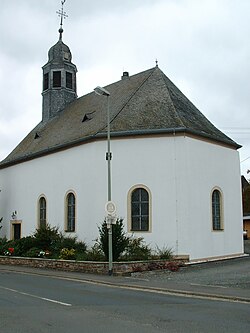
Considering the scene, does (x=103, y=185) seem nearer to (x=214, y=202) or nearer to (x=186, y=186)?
(x=186, y=186)

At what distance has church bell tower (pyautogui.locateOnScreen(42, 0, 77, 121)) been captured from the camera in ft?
110

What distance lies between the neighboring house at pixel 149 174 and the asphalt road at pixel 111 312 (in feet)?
27.7

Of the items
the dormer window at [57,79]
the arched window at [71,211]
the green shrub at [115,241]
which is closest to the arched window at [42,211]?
the arched window at [71,211]

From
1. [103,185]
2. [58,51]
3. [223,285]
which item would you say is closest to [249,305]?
[223,285]

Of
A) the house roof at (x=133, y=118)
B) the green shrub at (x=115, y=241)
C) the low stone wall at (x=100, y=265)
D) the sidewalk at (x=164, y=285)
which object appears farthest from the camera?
the house roof at (x=133, y=118)

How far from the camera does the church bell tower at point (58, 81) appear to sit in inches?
1324

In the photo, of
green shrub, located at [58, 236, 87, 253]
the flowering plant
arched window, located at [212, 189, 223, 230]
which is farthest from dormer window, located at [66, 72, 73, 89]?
arched window, located at [212, 189, 223, 230]

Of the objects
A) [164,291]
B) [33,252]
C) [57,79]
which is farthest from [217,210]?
[57,79]

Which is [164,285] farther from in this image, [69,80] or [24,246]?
[69,80]

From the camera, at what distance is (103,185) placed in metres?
22.5

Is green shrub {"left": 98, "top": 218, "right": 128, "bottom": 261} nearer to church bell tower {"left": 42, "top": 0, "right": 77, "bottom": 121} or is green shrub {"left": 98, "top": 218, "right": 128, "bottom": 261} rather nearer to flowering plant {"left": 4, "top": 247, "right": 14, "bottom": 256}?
flowering plant {"left": 4, "top": 247, "right": 14, "bottom": 256}

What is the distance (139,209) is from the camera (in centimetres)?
2208

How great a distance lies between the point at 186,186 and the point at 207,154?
2644 millimetres

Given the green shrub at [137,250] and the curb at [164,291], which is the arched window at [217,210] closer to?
the green shrub at [137,250]
